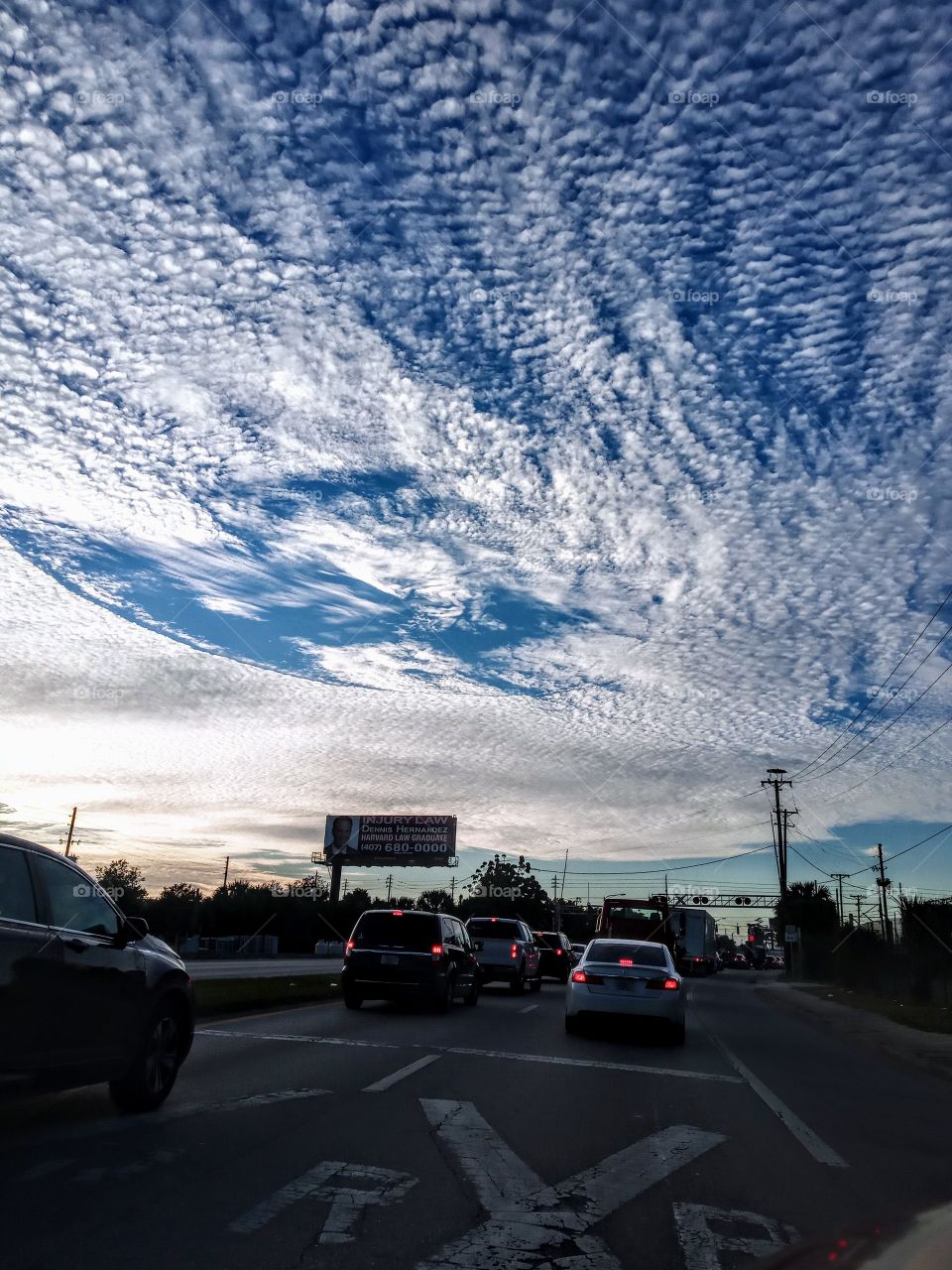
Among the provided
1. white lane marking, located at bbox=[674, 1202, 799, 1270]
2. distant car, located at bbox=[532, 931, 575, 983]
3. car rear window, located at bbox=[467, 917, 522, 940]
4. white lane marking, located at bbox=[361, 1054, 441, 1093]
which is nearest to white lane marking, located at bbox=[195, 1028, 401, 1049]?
white lane marking, located at bbox=[361, 1054, 441, 1093]

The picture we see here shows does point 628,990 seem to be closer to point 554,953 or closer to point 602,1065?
point 602,1065

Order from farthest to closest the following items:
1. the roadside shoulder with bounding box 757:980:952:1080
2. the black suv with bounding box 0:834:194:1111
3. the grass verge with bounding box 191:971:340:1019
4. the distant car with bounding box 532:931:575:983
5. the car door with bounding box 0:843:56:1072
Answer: the distant car with bounding box 532:931:575:983, the grass verge with bounding box 191:971:340:1019, the roadside shoulder with bounding box 757:980:952:1080, the black suv with bounding box 0:834:194:1111, the car door with bounding box 0:843:56:1072

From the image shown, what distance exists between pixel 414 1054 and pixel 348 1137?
197 inches

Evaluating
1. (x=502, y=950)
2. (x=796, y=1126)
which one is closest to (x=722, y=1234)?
(x=796, y=1126)

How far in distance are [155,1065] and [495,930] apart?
65.1ft

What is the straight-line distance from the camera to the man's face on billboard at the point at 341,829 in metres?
82.1

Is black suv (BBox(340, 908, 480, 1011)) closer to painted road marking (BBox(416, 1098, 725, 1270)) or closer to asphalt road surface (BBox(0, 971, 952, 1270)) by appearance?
asphalt road surface (BBox(0, 971, 952, 1270))

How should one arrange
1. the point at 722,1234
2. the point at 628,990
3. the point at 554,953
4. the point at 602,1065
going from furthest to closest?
1. the point at 554,953
2. the point at 628,990
3. the point at 602,1065
4. the point at 722,1234

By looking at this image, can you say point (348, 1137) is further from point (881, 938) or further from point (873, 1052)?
point (881, 938)

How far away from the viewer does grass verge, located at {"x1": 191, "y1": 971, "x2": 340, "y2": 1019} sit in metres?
16.5

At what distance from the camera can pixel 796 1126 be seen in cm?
864

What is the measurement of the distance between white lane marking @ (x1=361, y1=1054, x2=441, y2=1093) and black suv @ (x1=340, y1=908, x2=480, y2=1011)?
6.15 m

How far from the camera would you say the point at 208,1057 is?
10.8 metres

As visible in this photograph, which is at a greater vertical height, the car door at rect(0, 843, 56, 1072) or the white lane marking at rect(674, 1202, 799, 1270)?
the car door at rect(0, 843, 56, 1072)
